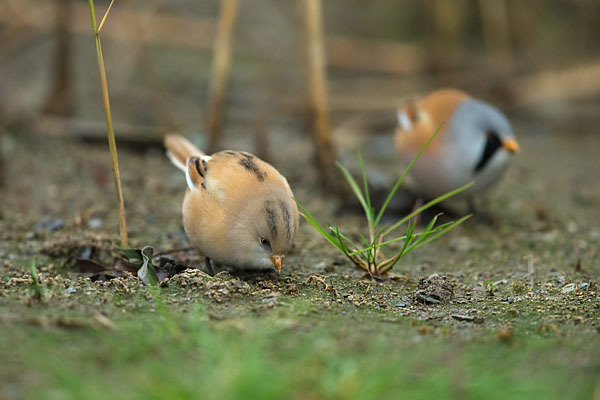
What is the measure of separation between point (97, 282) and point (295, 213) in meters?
1.00

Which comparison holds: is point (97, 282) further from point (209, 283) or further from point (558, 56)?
point (558, 56)

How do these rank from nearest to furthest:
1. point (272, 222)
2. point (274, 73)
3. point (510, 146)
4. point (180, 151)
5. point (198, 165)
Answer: point (272, 222) < point (198, 165) < point (180, 151) < point (510, 146) < point (274, 73)

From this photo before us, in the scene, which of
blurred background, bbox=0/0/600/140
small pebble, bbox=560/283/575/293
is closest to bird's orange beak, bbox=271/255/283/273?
small pebble, bbox=560/283/575/293

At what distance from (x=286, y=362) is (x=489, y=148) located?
9.54ft

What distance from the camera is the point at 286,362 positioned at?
214cm

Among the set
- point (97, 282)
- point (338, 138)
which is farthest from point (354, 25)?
point (97, 282)

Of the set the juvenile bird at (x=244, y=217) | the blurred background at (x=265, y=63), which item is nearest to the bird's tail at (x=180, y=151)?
the juvenile bird at (x=244, y=217)

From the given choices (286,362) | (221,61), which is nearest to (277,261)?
(286,362)

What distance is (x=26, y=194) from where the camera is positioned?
4695 millimetres

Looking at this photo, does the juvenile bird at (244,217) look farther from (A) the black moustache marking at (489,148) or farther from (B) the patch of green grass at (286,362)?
(A) the black moustache marking at (489,148)

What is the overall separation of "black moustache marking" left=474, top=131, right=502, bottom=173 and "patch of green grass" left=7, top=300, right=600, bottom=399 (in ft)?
7.14

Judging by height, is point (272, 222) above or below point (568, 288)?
above

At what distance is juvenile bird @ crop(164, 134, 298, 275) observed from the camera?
126 inches

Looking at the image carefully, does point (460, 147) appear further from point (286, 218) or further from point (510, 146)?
point (286, 218)
